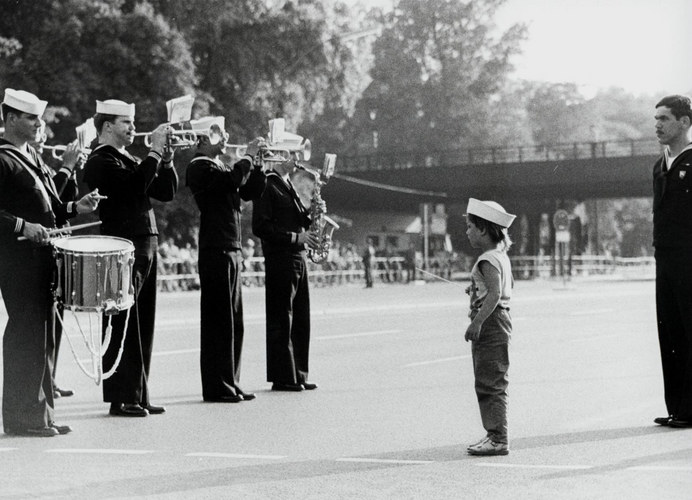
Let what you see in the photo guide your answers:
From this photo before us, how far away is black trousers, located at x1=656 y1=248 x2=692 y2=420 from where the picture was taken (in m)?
9.80

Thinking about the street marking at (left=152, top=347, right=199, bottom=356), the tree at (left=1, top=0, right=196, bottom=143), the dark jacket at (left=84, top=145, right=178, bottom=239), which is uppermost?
the tree at (left=1, top=0, right=196, bottom=143)

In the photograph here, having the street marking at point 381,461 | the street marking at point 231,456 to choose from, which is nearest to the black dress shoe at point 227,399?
the street marking at point 231,456

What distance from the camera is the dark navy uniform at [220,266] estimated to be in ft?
38.4

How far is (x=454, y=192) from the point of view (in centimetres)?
6731

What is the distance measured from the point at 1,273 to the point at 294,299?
157 inches

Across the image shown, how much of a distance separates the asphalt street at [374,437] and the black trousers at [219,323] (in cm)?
27

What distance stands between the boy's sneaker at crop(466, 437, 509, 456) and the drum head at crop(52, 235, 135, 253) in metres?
2.88

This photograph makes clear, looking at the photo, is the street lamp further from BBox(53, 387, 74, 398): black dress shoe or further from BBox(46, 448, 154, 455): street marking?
BBox(46, 448, 154, 455): street marking

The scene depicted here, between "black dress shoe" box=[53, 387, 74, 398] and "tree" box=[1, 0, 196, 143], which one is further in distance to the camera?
"tree" box=[1, 0, 196, 143]

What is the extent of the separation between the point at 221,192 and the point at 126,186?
1428 millimetres

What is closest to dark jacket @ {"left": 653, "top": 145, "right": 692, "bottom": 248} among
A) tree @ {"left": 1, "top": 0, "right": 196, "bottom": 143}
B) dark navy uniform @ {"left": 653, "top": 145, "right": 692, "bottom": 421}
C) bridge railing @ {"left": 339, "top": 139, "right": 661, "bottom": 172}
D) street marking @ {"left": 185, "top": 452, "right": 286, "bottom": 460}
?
dark navy uniform @ {"left": 653, "top": 145, "right": 692, "bottom": 421}

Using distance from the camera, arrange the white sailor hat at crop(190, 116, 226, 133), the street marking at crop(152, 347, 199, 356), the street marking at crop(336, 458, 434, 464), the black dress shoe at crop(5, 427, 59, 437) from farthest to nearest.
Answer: the street marking at crop(152, 347, 199, 356) → the white sailor hat at crop(190, 116, 226, 133) → the black dress shoe at crop(5, 427, 59, 437) → the street marking at crop(336, 458, 434, 464)

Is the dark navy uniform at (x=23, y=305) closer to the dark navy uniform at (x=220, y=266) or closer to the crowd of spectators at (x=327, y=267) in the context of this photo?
the dark navy uniform at (x=220, y=266)

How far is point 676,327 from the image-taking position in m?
9.97
